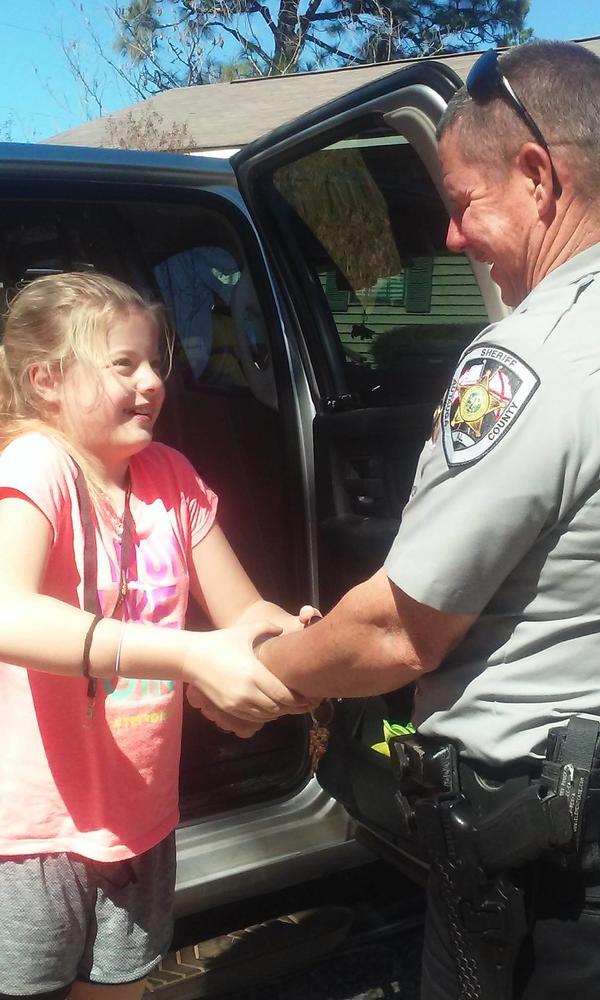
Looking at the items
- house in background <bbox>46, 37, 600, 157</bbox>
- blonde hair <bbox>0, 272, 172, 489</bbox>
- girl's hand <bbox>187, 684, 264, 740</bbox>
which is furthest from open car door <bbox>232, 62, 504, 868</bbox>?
house in background <bbox>46, 37, 600, 157</bbox>

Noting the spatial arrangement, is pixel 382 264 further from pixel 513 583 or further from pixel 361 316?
pixel 513 583

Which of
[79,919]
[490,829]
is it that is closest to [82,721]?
[79,919]

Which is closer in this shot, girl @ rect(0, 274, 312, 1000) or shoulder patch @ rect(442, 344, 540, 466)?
shoulder patch @ rect(442, 344, 540, 466)

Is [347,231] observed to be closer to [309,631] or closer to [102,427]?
[102,427]

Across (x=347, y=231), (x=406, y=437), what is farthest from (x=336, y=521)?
(x=347, y=231)

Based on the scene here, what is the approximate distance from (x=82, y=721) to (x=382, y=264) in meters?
1.33

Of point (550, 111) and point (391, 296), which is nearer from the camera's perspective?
point (550, 111)

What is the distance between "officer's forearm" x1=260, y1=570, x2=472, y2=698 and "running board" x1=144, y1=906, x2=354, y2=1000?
102 centimetres

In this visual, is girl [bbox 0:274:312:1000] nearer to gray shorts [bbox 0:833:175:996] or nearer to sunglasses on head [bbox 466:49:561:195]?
gray shorts [bbox 0:833:175:996]

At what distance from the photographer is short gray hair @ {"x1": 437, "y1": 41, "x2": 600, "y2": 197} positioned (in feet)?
4.16

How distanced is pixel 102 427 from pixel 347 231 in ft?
3.83

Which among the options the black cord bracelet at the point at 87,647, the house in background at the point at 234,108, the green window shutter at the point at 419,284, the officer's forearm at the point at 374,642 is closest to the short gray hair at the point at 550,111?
the officer's forearm at the point at 374,642

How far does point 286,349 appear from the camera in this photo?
260 cm

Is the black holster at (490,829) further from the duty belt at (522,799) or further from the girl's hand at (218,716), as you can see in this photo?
the girl's hand at (218,716)
